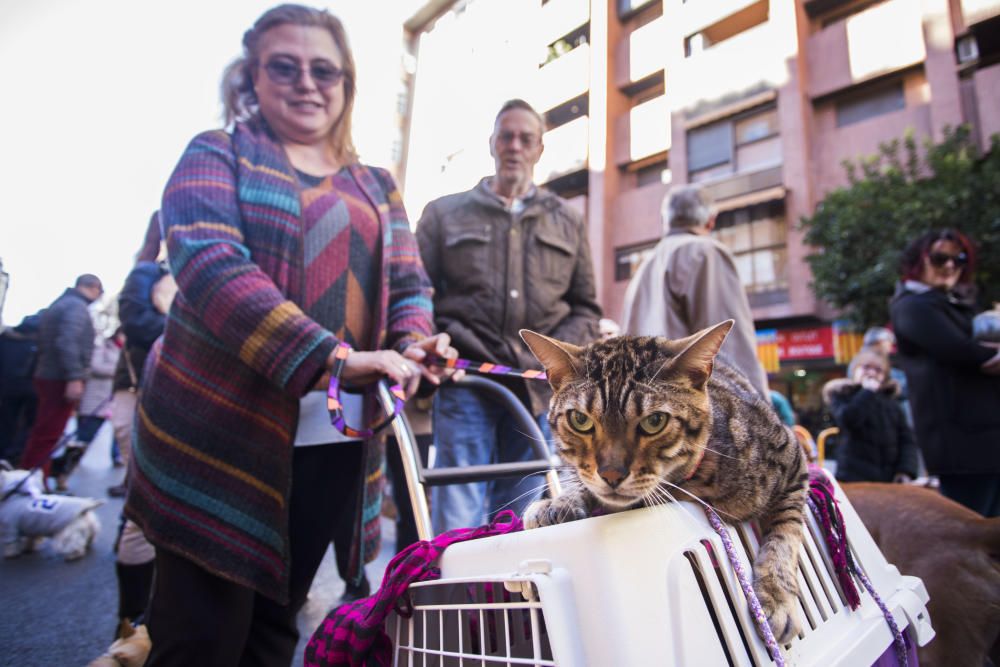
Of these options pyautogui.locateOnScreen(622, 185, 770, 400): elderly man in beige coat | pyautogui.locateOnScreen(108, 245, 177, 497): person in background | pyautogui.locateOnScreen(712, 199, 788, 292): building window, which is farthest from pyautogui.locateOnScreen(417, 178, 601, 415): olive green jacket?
pyautogui.locateOnScreen(712, 199, 788, 292): building window

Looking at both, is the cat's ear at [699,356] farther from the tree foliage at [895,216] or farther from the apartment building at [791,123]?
the tree foliage at [895,216]

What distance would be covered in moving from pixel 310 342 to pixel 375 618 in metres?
0.63

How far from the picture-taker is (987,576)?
5.87 ft

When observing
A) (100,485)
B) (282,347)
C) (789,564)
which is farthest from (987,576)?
(100,485)

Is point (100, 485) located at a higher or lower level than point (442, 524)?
lower

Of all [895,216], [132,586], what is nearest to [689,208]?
[132,586]

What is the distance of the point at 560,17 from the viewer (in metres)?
2.91

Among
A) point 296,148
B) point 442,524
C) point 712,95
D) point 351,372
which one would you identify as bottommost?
point 442,524

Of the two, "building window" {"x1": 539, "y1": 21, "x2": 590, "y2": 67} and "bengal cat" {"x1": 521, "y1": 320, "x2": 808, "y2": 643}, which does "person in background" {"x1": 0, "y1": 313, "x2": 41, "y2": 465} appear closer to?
"bengal cat" {"x1": 521, "y1": 320, "x2": 808, "y2": 643}

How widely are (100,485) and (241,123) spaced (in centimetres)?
637

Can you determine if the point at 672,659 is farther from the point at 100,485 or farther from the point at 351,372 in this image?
the point at 100,485

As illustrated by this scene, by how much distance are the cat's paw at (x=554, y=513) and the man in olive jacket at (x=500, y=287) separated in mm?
1255

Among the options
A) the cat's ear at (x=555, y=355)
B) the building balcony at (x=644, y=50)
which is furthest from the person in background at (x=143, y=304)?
the building balcony at (x=644, y=50)

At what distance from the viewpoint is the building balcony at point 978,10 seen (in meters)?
10.6
